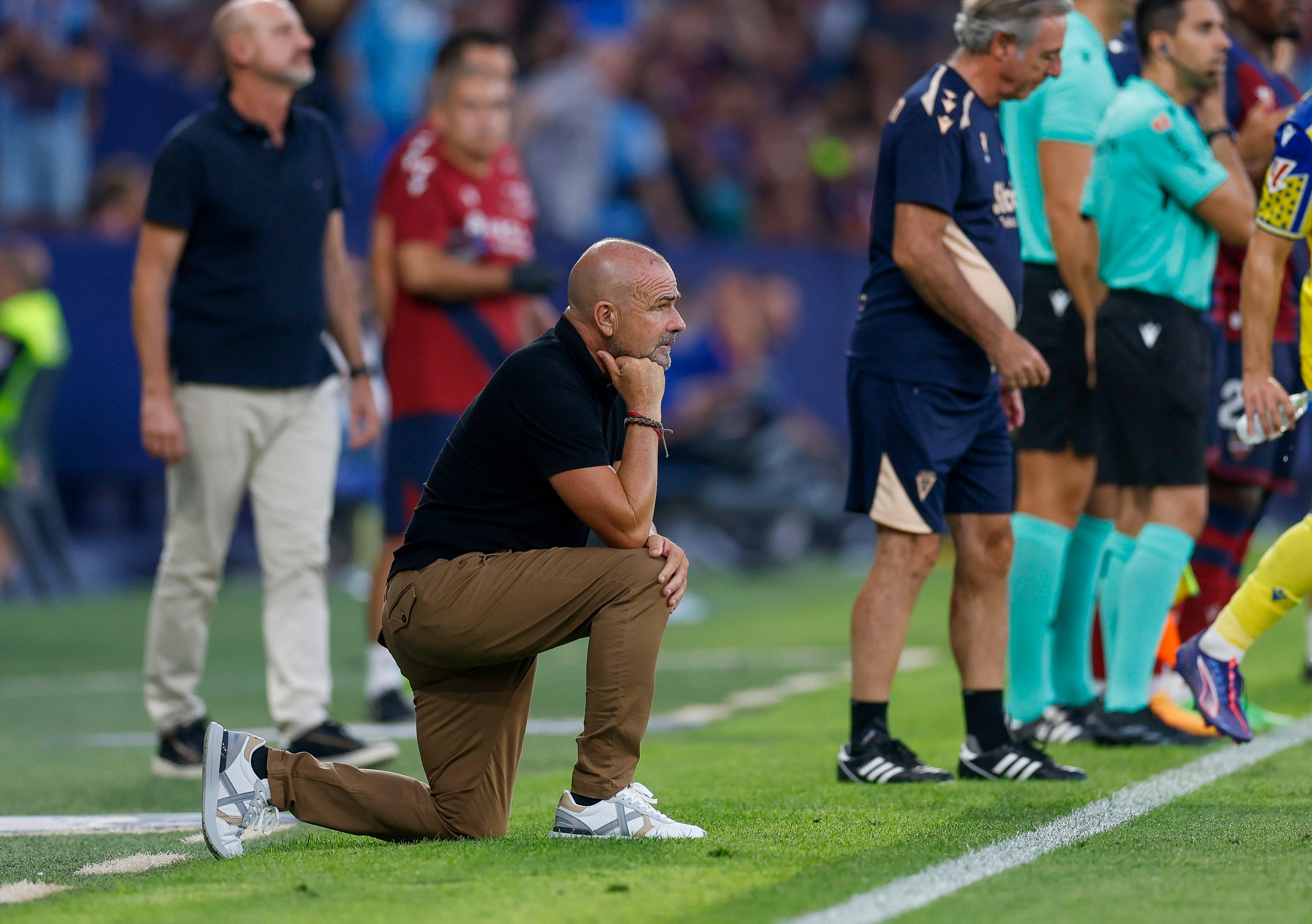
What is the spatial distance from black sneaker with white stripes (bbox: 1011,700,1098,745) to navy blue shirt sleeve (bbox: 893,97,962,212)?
1867mm

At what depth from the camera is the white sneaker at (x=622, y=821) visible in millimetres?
4047

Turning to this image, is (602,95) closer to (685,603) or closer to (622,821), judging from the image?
(685,603)

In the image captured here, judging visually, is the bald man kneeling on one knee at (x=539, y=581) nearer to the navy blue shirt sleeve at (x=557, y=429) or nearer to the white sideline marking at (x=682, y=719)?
the navy blue shirt sleeve at (x=557, y=429)

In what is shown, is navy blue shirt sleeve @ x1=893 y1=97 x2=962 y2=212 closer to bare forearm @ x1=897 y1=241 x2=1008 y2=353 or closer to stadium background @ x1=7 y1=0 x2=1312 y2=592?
bare forearm @ x1=897 y1=241 x2=1008 y2=353

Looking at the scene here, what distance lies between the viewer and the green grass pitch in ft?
11.1

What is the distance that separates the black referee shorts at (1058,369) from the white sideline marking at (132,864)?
125 inches

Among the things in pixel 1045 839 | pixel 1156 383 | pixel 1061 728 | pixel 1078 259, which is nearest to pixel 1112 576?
pixel 1061 728

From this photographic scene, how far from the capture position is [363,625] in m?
11.3

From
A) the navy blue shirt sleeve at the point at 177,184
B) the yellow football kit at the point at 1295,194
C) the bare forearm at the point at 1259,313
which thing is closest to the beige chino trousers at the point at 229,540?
the navy blue shirt sleeve at the point at 177,184

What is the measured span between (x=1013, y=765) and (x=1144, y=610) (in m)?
0.99

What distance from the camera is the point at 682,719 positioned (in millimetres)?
7086

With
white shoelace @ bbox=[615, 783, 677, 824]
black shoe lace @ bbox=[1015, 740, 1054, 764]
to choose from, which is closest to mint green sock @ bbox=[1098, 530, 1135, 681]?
black shoe lace @ bbox=[1015, 740, 1054, 764]

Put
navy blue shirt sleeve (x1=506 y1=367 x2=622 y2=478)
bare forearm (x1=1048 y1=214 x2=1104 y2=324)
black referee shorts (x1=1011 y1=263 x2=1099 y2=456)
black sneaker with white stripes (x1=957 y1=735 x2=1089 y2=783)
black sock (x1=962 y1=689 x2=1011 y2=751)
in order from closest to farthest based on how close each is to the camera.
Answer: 1. navy blue shirt sleeve (x1=506 y1=367 x2=622 y2=478)
2. black sneaker with white stripes (x1=957 y1=735 x2=1089 y2=783)
3. black sock (x1=962 y1=689 x2=1011 y2=751)
4. bare forearm (x1=1048 y1=214 x2=1104 y2=324)
5. black referee shorts (x1=1011 y1=263 x2=1099 y2=456)

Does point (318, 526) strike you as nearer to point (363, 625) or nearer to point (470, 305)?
point (470, 305)
